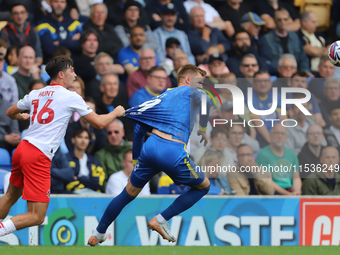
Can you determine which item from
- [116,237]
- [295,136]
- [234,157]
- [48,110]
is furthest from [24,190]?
[295,136]

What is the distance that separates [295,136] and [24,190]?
226 inches

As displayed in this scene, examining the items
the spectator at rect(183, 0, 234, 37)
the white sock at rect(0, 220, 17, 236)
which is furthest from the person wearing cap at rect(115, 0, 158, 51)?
the white sock at rect(0, 220, 17, 236)

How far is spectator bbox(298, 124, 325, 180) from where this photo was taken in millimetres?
9398

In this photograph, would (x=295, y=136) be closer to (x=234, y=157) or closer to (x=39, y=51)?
(x=234, y=157)

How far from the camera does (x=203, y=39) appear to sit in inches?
432

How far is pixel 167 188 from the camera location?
877 centimetres

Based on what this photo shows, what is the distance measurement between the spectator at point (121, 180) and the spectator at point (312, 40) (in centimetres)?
479

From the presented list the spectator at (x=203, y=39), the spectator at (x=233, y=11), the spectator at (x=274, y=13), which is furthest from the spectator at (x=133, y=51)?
the spectator at (x=274, y=13)

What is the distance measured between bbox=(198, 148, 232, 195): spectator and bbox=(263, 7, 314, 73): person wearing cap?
3.13m

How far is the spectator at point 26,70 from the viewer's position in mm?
8797

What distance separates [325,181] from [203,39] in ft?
12.5

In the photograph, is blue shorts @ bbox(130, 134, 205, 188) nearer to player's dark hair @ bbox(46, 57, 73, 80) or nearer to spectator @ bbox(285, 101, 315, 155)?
player's dark hair @ bbox(46, 57, 73, 80)

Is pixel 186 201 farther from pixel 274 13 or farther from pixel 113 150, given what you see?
pixel 274 13

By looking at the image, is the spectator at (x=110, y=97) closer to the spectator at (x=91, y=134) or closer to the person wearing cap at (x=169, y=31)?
the spectator at (x=91, y=134)
